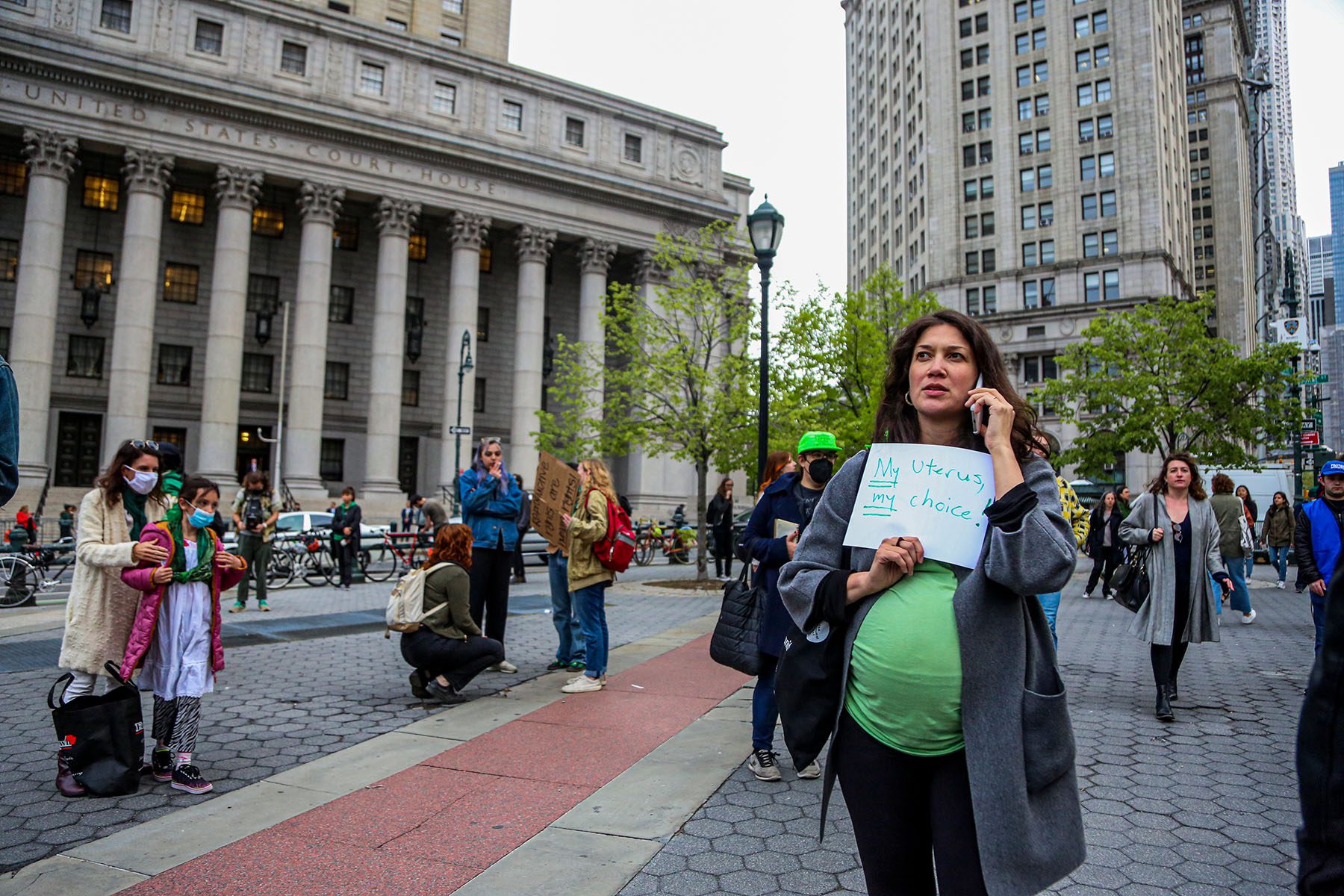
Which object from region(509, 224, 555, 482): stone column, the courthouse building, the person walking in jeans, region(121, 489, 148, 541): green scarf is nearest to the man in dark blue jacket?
region(121, 489, 148, 541): green scarf

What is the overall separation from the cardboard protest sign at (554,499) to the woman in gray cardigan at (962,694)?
6.38 m

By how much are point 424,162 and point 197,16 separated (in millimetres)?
10345

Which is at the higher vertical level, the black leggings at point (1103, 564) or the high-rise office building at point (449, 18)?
the high-rise office building at point (449, 18)

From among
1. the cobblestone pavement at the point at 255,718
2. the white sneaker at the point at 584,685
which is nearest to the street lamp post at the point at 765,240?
the cobblestone pavement at the point at 255,718

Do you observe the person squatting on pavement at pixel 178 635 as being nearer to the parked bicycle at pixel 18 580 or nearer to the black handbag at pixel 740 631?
the black handbag at pixel 740 631

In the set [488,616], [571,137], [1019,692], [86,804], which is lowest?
[86,804]

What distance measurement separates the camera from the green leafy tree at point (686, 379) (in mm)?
19672

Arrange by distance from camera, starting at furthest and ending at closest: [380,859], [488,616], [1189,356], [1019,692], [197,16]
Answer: [197,16] → [1189,356] → [488,616] → [380,859] → [1019,692]

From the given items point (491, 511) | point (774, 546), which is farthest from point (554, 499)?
point (774, 546)

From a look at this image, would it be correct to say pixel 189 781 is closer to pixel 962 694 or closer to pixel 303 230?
pixel 962 694

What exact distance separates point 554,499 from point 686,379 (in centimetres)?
1181

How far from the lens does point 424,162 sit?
127ft

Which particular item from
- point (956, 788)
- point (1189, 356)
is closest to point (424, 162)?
point (1189, 356)

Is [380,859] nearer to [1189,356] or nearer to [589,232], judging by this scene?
[1189,356]
